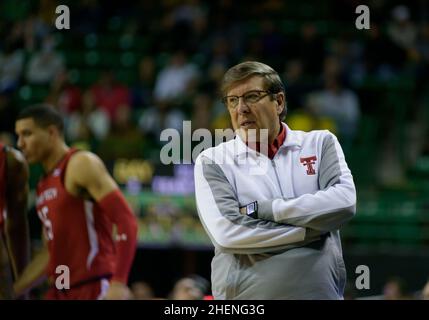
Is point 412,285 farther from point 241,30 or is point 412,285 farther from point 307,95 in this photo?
point 241,30

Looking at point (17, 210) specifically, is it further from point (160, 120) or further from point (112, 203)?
point (160, 120)

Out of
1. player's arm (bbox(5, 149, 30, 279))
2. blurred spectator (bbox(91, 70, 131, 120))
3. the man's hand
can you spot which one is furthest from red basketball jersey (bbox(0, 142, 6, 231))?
blurred spectator (bbox(91, 70, 131, 120))

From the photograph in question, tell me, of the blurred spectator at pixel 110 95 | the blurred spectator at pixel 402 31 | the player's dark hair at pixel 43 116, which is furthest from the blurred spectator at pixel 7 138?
the blurred spectator at pixel 402 31

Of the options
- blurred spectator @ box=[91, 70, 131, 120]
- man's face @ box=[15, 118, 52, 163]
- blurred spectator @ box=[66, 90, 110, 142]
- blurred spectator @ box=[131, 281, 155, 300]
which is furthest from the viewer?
blurred spectator @ box=[91, 70, 131, 120]

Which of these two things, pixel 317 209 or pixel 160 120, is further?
pixel 160 120

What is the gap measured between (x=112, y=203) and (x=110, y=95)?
7040 millimetres

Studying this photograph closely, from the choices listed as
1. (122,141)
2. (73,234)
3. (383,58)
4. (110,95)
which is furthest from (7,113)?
(73,234)

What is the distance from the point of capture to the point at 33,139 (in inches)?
235

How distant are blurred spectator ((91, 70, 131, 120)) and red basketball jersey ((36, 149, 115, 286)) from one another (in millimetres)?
6436

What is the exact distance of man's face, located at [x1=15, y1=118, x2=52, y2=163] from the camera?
597 centimetres

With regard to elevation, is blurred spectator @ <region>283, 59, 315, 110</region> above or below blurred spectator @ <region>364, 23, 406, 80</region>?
below

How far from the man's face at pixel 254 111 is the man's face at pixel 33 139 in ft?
6.69

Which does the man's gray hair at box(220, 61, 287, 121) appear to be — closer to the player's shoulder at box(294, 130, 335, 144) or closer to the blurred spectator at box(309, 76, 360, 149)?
the player's shoulder at box(294, 130, 335, 144)

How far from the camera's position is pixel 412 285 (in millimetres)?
9648
